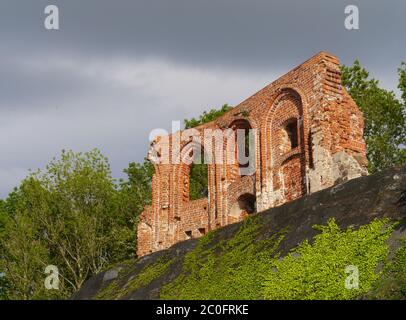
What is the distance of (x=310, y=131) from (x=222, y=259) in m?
4.79

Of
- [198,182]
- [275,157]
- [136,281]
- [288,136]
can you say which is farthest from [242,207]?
[198,182]

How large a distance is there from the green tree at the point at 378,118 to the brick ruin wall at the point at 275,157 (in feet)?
29.5

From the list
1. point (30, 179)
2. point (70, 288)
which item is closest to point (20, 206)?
point (30, 179)

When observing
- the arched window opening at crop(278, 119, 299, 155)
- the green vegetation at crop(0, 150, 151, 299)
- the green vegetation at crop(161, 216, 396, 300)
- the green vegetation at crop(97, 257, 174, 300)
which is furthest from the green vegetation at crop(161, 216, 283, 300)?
the green vegetation at crop(0, 150, 151, 299)

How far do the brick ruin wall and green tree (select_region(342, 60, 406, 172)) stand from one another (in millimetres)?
9003

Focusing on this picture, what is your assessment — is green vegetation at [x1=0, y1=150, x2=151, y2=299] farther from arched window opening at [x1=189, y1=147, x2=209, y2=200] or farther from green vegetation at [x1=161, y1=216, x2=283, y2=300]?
green vegetation at [x1=161, y1=216, x2=283, y2=300]

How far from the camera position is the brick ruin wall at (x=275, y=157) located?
53.1 ft

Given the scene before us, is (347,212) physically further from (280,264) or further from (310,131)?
(310,131)

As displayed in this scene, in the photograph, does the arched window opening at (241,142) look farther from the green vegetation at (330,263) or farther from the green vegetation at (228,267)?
the green vegetation at (330,263)

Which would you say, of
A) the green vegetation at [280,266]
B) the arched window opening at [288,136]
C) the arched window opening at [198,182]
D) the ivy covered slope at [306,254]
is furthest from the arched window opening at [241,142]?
the arched window opening at [198,182]

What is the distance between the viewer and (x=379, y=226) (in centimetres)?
1062

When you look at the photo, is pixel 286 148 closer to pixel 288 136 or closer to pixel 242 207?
pixel 288 136

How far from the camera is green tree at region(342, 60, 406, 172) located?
26719mm

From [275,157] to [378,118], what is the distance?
10.8 metres
